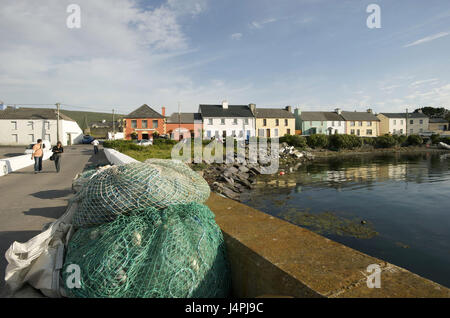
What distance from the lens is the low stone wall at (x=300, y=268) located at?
1847 millimetres

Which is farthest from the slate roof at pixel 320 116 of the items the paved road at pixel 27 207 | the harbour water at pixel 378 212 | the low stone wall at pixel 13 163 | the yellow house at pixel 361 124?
the paved road at pixel 27 207

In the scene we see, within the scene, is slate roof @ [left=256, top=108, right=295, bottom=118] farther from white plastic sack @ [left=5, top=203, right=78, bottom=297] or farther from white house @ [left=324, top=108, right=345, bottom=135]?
white plastic sack @ [left=5, top=203, right=78, bottom=297]

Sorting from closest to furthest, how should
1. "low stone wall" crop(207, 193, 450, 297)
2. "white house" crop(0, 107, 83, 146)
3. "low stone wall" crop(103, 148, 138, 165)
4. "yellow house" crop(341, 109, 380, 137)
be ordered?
"low stone wall" crop(207, 193, 450, 297)
"low stone wall" crop(103, 148, 138, 165)
"white house" crop(0, 107, 83, 146)
"yellow house" crop(341, 109, 380, 137)

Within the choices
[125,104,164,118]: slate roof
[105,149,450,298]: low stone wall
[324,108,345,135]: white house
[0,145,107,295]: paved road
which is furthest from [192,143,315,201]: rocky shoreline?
[324,108,345,135]: white house

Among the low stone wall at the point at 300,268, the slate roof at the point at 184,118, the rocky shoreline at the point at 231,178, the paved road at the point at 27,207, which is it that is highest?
the slate roof at the point at 184,118

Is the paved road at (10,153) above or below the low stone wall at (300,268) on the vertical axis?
above

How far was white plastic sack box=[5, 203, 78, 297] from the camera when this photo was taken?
256cm

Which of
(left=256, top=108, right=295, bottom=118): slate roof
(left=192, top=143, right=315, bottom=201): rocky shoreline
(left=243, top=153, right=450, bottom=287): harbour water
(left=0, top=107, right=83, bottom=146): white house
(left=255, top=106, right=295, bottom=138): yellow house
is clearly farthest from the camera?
(left=256, top=108, right=295, bottom=118): slate roof

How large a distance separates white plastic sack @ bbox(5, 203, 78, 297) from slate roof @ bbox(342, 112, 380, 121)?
71589mm

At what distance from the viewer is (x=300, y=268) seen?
83.2 inches

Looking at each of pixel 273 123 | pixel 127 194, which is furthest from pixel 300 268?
pixel 273 123

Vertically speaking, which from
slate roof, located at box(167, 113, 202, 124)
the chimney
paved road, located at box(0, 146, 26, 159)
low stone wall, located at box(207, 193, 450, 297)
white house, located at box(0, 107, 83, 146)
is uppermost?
the chimney

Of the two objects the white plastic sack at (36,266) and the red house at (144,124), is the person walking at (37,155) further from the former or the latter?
the red house at (144,124)
